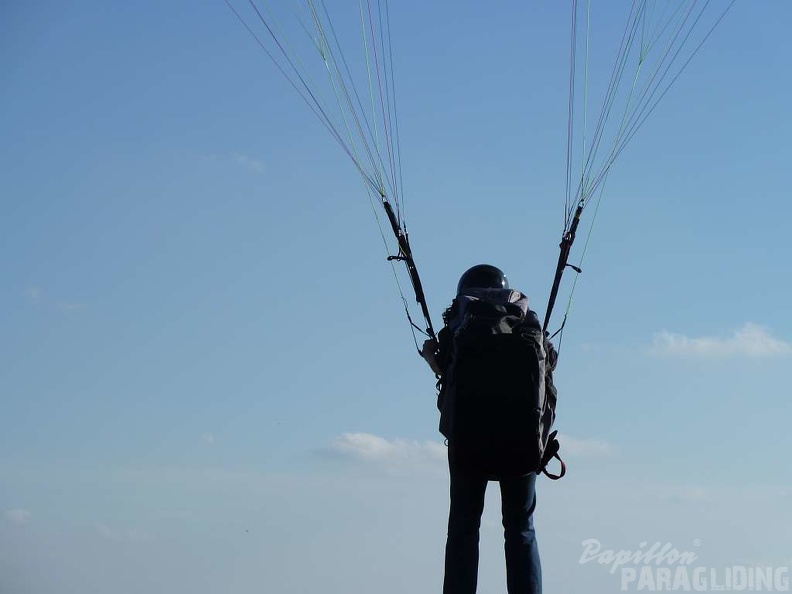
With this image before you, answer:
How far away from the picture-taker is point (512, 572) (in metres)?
8.96

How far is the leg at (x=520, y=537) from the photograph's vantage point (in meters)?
8.93

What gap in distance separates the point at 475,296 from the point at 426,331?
71 cm

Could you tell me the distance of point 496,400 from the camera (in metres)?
8.94

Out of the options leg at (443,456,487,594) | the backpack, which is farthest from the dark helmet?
leg at (443,456,487,594)

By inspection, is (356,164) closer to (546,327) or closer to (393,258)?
(393,258)

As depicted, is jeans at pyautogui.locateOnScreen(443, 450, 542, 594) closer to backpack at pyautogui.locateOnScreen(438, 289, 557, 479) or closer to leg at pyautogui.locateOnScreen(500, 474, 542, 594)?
leg at pyautogui.locateOnScreen(500, 474, 542, 594)

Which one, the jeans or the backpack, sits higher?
the backpack

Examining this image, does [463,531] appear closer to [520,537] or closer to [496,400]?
[520,537]

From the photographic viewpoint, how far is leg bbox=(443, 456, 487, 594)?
8930 mm

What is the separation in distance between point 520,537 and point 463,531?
1.38 feet

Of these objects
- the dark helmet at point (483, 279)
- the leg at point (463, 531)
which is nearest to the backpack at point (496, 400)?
the leg at point (463, 531)

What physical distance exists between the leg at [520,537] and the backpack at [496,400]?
0.15 metres

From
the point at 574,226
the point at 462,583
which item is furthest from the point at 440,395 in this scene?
the point at 574,226

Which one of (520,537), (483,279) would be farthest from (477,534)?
(483,279)
